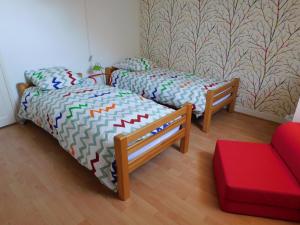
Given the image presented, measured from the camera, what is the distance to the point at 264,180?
145 cm

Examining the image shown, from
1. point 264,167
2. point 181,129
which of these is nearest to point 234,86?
point 181,129

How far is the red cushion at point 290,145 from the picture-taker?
4.87 ft

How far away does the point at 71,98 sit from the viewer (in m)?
2.21

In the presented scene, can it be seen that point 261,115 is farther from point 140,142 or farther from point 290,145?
point 140,142

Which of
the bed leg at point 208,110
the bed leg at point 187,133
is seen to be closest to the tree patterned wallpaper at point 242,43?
the bed leg at point 208,110

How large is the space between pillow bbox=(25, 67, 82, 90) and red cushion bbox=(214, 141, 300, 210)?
198cm

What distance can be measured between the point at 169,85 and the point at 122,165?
1567mm

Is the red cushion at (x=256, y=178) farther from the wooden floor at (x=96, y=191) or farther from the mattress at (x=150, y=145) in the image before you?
the mattress at (x=150, y=145)

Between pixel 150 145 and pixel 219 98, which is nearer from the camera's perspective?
pixel 150 145

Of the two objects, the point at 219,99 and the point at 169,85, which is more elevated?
the point at 169,85

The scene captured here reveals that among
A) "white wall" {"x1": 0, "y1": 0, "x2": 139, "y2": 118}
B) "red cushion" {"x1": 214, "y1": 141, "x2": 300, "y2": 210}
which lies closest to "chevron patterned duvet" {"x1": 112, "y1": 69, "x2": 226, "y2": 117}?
"white wall" {"x1": 0, "y1": 0, "x2": 139, "y2": 118}

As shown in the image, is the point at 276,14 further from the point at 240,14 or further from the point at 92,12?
the point at 92,12

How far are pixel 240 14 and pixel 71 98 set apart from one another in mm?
2359

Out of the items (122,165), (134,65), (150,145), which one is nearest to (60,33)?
(134,65)
